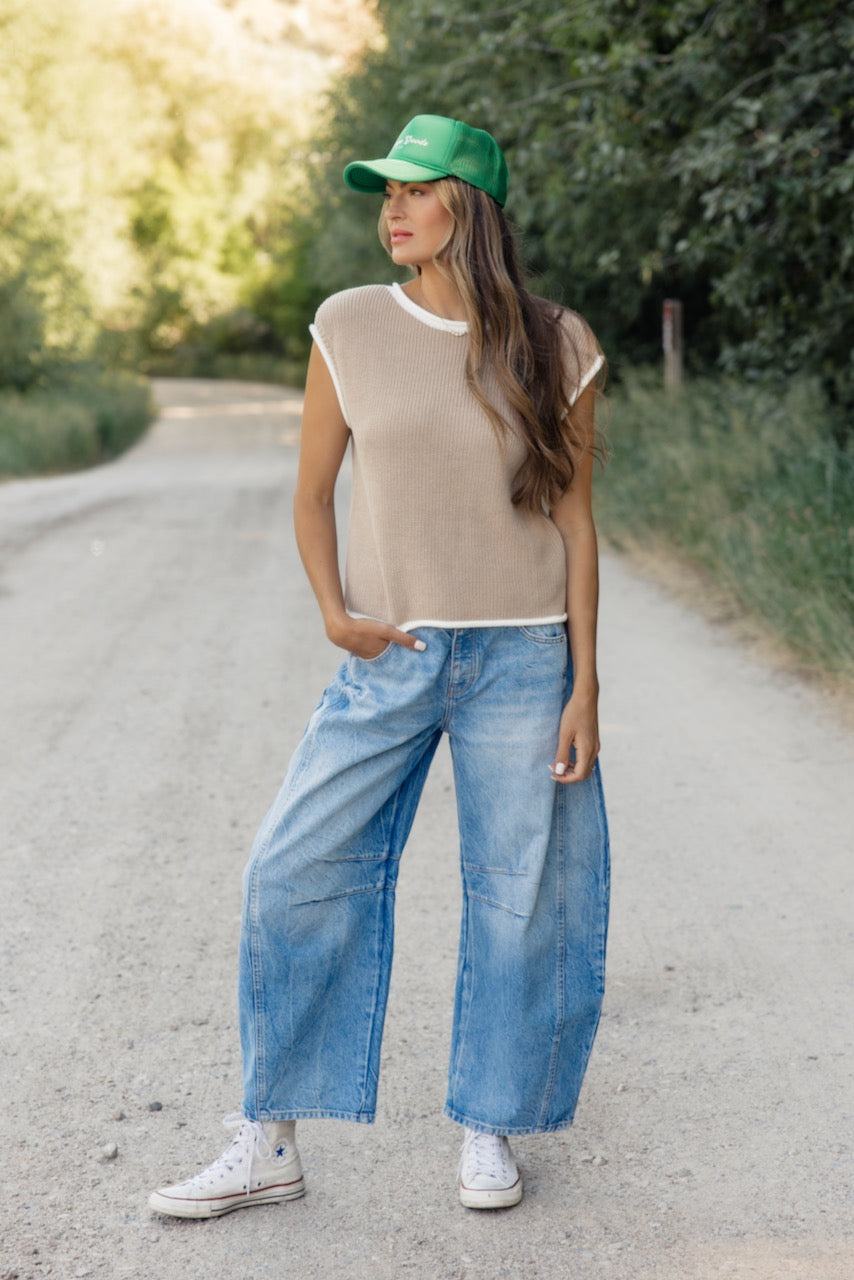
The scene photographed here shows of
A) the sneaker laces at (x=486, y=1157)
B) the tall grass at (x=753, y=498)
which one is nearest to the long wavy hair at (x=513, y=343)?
the sneaker laces at (x=486, y=1157)

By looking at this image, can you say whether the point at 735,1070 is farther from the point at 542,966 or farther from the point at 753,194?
the point at 753,194

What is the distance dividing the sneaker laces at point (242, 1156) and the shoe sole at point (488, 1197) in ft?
1.21

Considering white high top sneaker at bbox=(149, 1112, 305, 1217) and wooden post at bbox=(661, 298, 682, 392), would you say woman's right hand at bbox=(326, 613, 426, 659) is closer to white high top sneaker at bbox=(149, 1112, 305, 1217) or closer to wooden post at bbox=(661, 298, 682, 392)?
white high top sneaker at bbox=(149, 1112, 305, 1217)

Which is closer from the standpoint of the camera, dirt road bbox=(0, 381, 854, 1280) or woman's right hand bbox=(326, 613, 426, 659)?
woman's right hand bbox=(326, 613, 426, 659)

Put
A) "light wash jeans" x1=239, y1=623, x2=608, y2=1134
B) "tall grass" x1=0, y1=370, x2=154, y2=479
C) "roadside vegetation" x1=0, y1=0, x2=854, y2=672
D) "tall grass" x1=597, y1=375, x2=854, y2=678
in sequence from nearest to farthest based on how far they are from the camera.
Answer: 1. "light wash jeans" x1=239, y1=623, x2=608, y2=1134
2. "tall grass" x1=597, y1=375, x2=854, y2=678
3. "roadside vegetation" x1=0, y1=0, x2=854, y2=672
4. "tall grass" x1=0, y1=370, x2=154, y2=479

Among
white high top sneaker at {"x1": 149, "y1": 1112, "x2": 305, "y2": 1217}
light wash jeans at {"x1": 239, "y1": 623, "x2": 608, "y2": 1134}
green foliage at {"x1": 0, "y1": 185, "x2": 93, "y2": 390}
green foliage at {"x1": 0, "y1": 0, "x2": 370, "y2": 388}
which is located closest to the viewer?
light wash jeans at {"x1": 239, "y1": 623, "x2": 608, "y2": 1134}

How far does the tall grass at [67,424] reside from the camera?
2175 cm

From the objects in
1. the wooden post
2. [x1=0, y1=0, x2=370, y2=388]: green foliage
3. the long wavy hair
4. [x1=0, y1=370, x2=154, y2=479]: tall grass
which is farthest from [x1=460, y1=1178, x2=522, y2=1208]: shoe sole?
[x1=0, y1=370, x2=154, y2=479]: tall grass

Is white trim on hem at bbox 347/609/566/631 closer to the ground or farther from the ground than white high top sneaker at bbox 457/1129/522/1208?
farther from the ground

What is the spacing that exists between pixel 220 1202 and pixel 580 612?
126cm

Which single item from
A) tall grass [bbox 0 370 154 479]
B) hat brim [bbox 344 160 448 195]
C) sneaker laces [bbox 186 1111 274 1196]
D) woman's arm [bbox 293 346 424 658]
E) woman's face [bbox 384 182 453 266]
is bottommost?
tall grass [bbox 0 370 154 479]

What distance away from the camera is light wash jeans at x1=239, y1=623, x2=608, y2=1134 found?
8.45ft

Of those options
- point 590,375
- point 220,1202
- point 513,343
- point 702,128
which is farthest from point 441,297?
point 702,128

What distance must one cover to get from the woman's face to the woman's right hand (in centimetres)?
62
